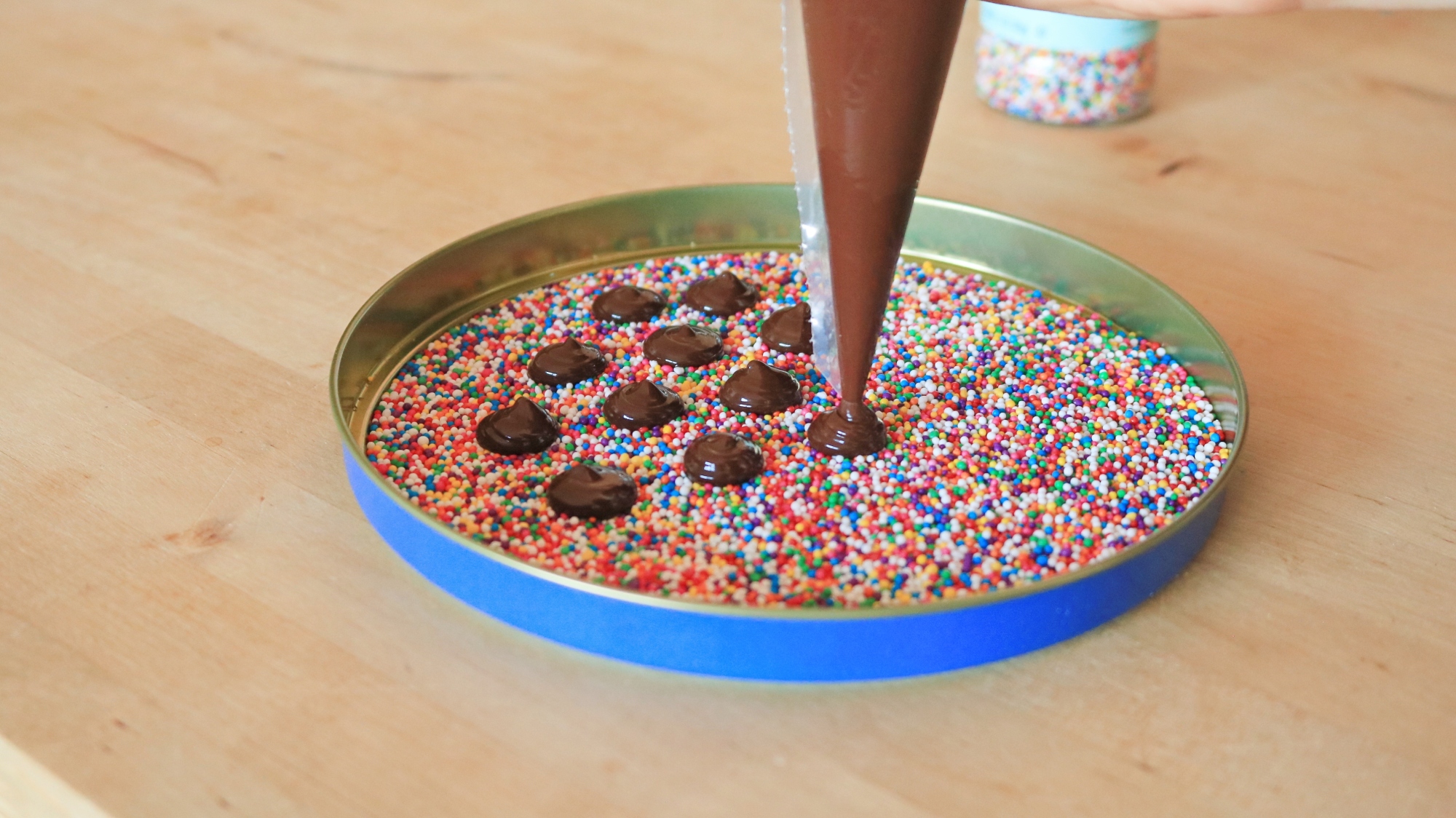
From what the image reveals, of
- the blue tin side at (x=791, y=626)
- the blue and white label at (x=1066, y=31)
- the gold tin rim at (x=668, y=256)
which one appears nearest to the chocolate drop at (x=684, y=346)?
the gold tin rim at (x=668, y=256)

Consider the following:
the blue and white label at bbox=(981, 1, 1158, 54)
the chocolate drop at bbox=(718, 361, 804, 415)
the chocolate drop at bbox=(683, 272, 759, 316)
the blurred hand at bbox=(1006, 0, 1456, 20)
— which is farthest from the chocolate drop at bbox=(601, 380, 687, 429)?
the blue and white label at bbox=(981, 1, 1158, 54)

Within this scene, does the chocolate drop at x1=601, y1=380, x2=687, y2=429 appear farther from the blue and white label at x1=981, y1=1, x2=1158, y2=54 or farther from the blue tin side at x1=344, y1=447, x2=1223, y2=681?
the blue and white label at x1=981, y1=1, x2=1158, y2=54

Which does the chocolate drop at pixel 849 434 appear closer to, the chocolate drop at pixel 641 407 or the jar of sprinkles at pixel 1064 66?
the chocolate drop at pixel 641 407

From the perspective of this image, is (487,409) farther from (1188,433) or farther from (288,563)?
(1188,433)

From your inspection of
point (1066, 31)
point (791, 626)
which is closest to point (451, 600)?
point (791, 626)

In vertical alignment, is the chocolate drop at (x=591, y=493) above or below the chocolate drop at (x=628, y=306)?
above

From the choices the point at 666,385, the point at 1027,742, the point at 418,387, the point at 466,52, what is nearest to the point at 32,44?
the point at 466,52

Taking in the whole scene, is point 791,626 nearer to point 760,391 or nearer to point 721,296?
point 760,391
